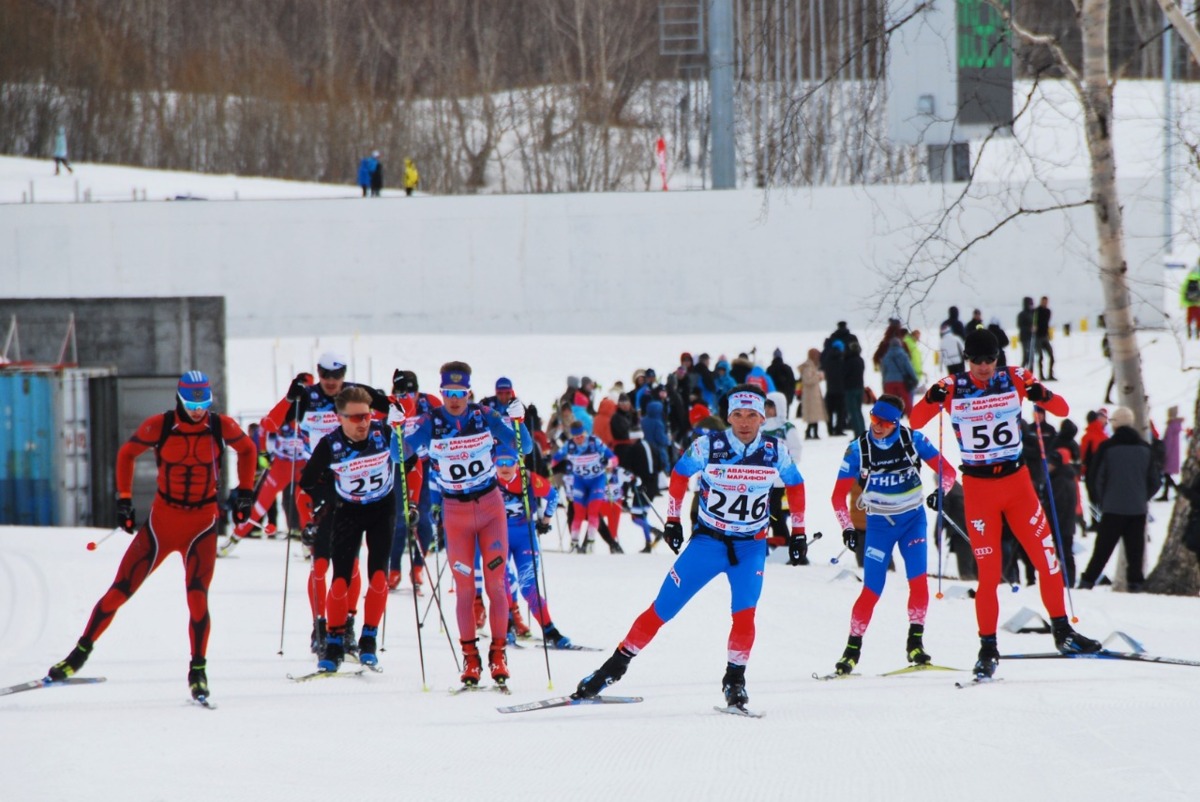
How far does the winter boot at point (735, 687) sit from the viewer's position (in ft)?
24.1

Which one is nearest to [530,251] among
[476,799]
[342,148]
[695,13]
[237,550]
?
[695,13]

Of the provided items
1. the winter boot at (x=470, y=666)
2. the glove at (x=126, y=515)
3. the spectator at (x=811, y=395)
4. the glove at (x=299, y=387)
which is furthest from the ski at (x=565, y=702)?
the spectator at (x=811, y=395)

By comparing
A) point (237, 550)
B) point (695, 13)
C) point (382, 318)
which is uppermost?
point (695, 13)

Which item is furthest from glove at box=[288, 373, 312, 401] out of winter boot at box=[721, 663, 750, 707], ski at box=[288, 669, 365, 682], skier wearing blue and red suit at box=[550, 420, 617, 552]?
skier wearing blue and red suit at box=[550, 420, 617, 552]

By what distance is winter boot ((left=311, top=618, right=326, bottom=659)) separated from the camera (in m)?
9.08

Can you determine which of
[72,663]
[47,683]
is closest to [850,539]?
[72,663]

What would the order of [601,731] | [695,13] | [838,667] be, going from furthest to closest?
1. [695,13]
2. [838,667]
3. [601,731]

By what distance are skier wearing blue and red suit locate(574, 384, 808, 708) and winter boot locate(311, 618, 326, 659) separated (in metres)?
2.29

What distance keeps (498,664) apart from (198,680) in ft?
5.49

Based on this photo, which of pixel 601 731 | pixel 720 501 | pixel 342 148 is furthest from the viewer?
pixel 342 148

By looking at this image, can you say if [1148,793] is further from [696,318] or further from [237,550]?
[696,318]

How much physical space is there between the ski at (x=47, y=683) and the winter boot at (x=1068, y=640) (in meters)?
5.67

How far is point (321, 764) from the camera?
6.23 metres

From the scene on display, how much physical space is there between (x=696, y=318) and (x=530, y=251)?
506 cm
